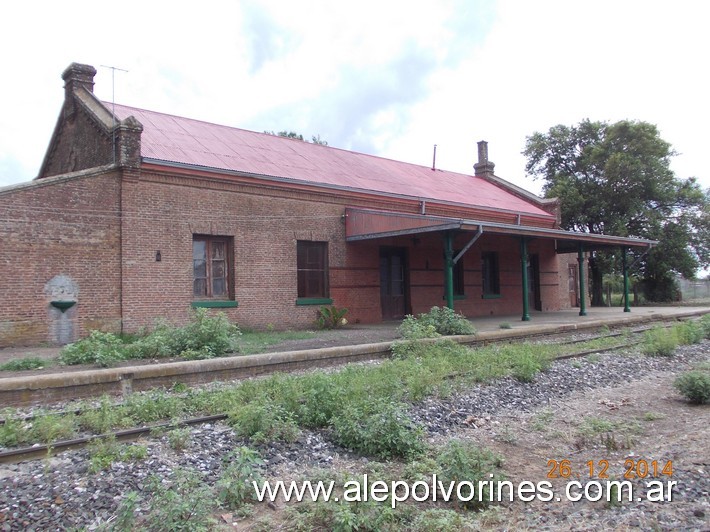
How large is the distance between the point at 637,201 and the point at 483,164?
8.36m

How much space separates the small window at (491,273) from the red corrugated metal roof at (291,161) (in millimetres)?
2051

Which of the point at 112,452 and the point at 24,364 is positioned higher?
the point at 24,364

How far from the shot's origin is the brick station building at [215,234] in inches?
474

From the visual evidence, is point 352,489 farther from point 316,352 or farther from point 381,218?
point 381,218

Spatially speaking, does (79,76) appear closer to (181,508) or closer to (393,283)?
(393,283)

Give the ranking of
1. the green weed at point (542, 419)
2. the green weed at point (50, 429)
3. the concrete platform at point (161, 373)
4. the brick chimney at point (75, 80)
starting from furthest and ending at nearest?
1. the brick chimney at point (75, 80)
2. the concrete platform at point (161, 373)
3. the green weed at point (542, 419)
4. the green weed at point (50, 429)

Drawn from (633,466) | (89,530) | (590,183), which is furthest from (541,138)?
(89,530)

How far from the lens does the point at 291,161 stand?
707 inches

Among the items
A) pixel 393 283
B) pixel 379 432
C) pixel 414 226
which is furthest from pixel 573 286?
pixel 379 432

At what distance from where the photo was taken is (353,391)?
7.12 metres

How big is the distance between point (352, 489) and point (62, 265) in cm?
1003

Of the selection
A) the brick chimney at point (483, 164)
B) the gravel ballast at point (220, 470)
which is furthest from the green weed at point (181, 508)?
the brick chimney at point (483, 164)

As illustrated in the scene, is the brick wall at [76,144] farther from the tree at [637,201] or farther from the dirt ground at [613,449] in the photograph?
the tree at [637,201]

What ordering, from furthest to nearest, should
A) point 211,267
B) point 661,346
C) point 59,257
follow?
point 211,267, point 661,346, point 59,257
